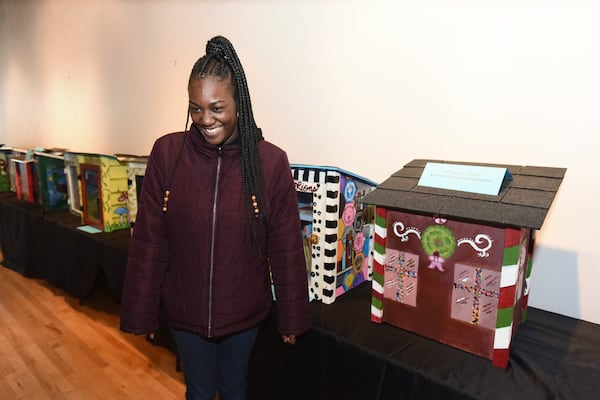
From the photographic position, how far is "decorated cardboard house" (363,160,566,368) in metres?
0.89

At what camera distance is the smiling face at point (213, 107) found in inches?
35.9

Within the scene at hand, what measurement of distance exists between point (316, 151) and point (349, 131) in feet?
0.61

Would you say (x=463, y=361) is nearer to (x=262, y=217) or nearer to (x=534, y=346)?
(x=534, y=346)

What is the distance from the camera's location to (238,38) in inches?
Answer: 75.9

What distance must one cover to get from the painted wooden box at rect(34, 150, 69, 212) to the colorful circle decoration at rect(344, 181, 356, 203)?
6.60ft

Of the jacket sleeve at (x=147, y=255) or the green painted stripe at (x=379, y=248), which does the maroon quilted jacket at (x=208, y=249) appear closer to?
the jacket sleeve at (x=147, y=255)

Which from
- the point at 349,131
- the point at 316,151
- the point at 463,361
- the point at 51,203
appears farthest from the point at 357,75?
the point at 51,203

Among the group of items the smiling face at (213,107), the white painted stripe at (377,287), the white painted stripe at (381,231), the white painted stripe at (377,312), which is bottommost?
the white painted stripe at (377,312)

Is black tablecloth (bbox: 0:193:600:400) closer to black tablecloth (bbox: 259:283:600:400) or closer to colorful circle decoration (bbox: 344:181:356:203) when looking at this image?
black tablecloth (bbox: 259:283:600:400)

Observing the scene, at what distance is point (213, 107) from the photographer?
3.03 ft

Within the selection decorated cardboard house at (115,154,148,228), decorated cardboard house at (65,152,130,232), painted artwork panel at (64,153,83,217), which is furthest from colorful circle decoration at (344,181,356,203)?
painted artwork panel at (64,153,83,217)

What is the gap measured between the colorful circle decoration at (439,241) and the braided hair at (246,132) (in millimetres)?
397

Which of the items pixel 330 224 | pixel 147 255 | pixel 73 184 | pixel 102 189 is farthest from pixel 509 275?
pixel 73 184

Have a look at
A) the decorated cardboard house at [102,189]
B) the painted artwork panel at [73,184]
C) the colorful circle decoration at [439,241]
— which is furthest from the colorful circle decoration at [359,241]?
the painted artwork panel at [73,184]
